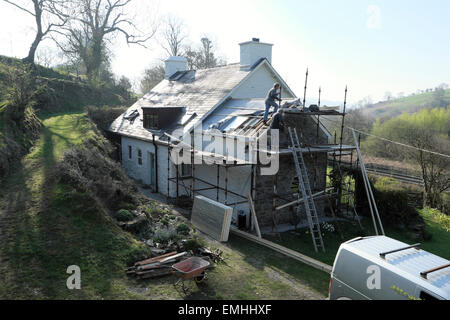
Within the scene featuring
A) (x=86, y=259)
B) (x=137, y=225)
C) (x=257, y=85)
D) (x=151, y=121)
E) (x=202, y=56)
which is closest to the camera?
(x=86, y=259)

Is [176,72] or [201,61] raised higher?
[201,61]

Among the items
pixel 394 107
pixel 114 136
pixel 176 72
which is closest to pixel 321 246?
pixel 114 136

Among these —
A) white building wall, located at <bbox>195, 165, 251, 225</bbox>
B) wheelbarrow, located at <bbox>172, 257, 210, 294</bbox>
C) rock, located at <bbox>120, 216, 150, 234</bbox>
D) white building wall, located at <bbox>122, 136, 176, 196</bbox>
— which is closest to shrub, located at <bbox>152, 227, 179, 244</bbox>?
rock, located at <bbox>120, 216, 150, 234</bbox>

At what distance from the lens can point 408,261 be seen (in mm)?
6547

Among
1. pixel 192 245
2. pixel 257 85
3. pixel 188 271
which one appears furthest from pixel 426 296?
pixel 257 85

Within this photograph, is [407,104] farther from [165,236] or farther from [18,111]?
[165,236]

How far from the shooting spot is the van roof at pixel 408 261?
5754 mm

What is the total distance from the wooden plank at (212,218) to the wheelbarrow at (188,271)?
11.7 feet

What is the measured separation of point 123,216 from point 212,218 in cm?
333

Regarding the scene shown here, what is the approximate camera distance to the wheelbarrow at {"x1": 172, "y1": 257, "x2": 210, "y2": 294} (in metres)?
7.42

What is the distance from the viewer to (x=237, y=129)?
14969mm

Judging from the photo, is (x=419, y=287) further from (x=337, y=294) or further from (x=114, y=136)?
(x=114, y=136)

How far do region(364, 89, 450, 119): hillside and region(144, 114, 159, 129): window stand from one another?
9098 centimetres
